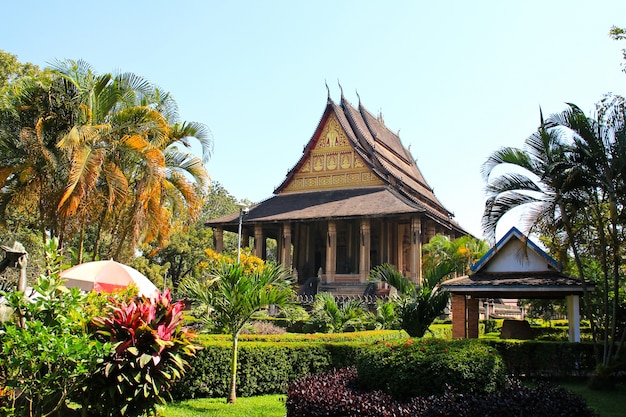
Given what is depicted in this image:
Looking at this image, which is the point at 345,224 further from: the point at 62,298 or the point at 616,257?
the point at 62,298

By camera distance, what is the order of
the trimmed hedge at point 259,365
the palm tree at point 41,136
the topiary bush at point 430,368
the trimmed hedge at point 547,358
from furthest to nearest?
the palm tree at point 41,136
the trimmed hedge at point 547,358
the trimmed hedge at point 259,365
the topiary bush at point 430,368

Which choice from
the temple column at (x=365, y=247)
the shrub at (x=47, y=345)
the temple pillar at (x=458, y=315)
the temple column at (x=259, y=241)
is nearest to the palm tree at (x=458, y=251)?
the temple column at (x=365, y=247)

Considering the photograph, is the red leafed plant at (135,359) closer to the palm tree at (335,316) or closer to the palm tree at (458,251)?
the palm tree at (335,316)

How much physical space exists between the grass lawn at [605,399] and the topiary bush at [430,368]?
6.91 feet

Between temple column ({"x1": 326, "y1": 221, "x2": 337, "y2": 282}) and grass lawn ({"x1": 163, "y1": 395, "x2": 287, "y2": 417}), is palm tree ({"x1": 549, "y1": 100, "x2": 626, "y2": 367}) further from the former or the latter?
temple column ({"x1": 326, "y1": 221, "x2": 337, "y2": 282})

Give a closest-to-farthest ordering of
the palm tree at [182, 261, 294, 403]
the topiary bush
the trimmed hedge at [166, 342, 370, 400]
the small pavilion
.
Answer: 1. the topiary bush
2. the palm tree at [182, 261, 294, 403]
3. the trimmed hedge at [166, 342, 370, 400]
4. the small pavilion

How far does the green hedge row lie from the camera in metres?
8.85

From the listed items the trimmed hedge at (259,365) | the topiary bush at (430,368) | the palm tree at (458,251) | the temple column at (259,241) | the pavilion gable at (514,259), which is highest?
the temple column at (259,241)

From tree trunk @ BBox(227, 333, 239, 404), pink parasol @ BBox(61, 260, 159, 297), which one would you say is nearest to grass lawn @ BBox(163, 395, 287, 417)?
tree trunk @ BBox(227, 333, 239, 404)

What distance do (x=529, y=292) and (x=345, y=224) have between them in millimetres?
17992

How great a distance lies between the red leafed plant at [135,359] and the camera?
568cm

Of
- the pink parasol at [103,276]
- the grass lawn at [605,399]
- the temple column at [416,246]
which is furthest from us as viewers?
the temple column at [416,246]

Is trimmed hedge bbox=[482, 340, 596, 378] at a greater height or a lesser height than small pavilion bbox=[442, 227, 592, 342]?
lesser

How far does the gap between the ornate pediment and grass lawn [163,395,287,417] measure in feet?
69.6
